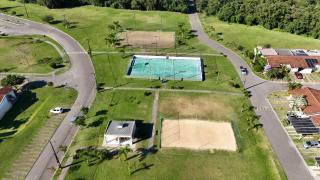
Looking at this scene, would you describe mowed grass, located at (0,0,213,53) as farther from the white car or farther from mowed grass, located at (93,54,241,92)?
the white car

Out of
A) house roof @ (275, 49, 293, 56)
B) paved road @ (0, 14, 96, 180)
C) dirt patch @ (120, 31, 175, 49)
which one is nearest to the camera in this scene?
paved road @ (0, 14, 96, 180)

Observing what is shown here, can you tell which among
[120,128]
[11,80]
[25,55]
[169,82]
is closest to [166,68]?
[169,82]

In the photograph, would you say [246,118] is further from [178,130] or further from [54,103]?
[54,103]

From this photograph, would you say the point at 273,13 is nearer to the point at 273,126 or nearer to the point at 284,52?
the point at 284,52

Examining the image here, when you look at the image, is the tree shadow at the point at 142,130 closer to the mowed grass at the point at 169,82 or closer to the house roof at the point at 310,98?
the mowed grass at the point at 169,82

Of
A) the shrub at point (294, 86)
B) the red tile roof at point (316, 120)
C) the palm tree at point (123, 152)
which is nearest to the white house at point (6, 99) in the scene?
the palm tree at point (123, 152)

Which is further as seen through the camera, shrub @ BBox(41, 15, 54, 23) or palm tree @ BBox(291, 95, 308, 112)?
shrub @ BBox(41, 15, 54, 23)

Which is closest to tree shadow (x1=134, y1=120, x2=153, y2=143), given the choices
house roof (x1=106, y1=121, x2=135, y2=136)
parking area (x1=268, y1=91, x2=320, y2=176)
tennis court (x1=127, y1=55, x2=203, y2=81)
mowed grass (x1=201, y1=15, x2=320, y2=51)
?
house roof (x1=106, y1=121, x2=135, y2=136)

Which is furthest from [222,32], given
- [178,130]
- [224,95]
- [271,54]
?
[178,130]
